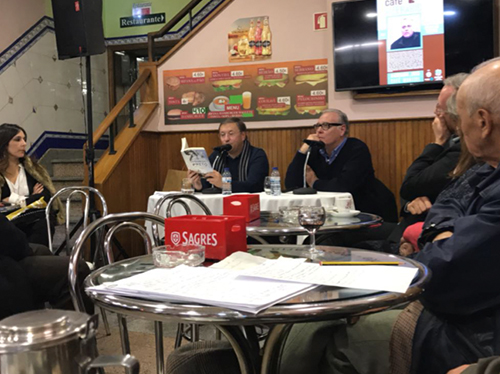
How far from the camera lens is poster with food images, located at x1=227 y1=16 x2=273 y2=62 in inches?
203

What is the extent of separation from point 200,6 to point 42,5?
2221mm

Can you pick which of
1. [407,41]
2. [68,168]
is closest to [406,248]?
[407,41]

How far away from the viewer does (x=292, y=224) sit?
2.12 m

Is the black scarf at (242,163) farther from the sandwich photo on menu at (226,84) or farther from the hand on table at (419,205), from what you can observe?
the hand on table at (419,205)

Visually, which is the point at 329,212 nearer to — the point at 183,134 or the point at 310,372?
the point at 310,372

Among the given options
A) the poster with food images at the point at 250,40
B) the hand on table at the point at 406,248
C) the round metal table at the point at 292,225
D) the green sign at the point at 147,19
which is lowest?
the hand on table at the point at 406,248

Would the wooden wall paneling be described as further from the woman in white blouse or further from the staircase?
the staircase

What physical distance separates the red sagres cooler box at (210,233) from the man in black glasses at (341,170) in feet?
7.77

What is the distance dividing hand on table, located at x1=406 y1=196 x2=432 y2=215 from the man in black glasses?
87 cm

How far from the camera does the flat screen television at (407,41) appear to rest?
14.6 feet

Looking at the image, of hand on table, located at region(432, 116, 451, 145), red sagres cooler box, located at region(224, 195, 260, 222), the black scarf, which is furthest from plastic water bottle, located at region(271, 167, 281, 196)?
red sagres cooler box, located at region(224, 195, 260, 222)

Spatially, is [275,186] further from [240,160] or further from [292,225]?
[292,225]

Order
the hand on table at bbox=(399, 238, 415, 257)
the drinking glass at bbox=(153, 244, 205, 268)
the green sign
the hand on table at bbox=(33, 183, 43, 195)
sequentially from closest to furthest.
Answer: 1. the drinking glass at bbox=(153, 244, 205, 268)
2. the hand on table at bbox=(399, 238, 415, 257)
3. the hand on table at bbox=(33, 183, 43, 195)
4. the green sign

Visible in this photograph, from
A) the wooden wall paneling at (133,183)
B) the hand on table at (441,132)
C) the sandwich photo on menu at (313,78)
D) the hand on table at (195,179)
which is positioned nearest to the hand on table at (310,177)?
the hand on table at (195,179)
